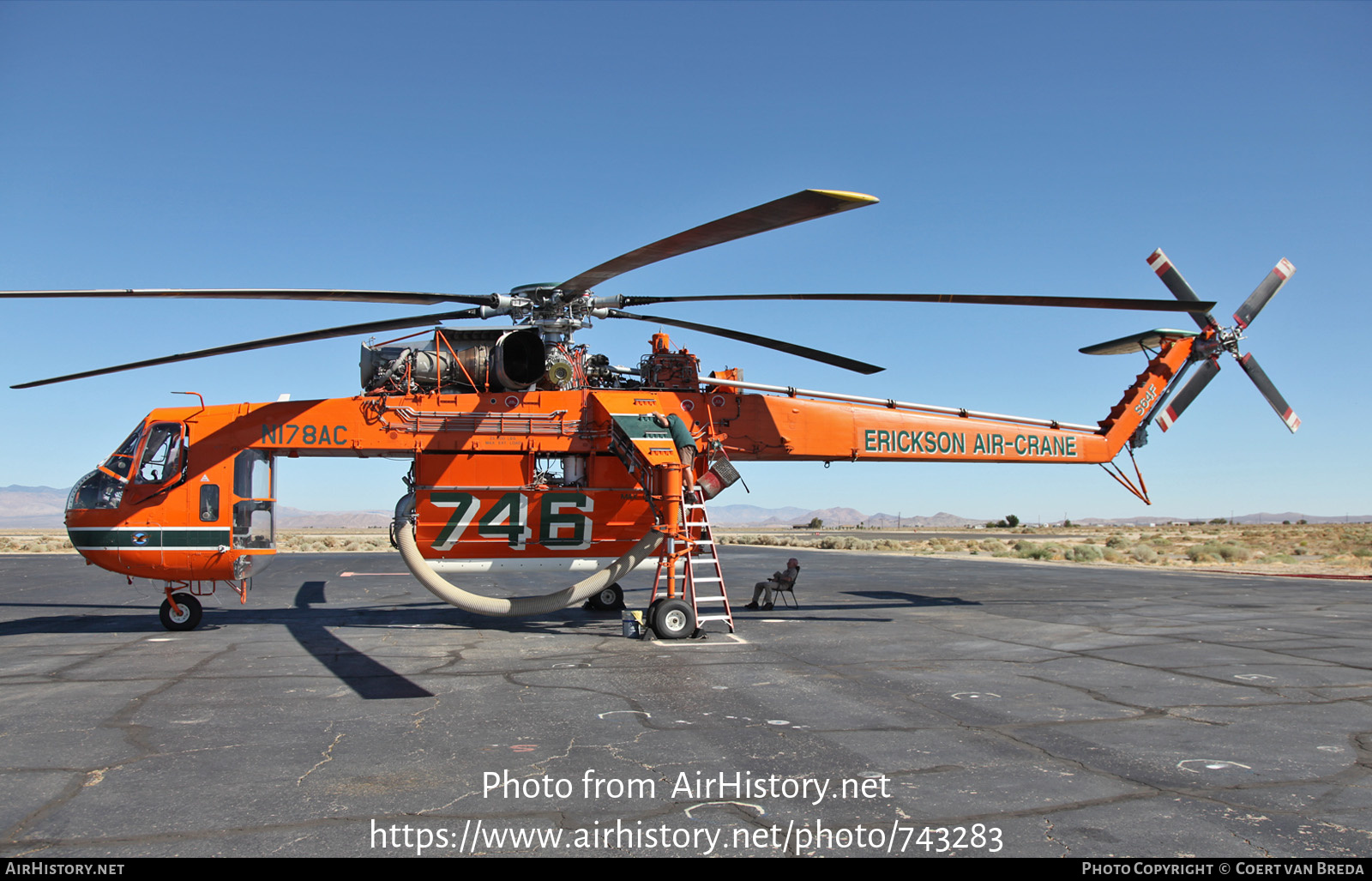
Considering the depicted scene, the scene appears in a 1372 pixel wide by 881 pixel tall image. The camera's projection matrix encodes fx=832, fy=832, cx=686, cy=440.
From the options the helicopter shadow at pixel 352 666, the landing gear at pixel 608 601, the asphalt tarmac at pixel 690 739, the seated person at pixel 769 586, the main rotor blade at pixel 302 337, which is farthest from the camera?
the seated person at pixel 769 586

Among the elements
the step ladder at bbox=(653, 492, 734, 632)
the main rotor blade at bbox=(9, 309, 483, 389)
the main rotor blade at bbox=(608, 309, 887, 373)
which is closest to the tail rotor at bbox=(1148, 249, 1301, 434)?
the main rotor blade at bbox=(608, 309, 887, 373)

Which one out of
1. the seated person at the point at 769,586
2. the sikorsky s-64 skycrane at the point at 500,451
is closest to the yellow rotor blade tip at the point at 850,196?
the sikorsky s-64 skycrane at the point at 500,451

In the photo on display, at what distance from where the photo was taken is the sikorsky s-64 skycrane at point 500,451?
40.5 ft

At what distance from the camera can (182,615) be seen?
1310cm

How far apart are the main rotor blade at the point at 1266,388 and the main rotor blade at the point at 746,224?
13.7 meters

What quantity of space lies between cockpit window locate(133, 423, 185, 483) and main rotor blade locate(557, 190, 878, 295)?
751 centimetres

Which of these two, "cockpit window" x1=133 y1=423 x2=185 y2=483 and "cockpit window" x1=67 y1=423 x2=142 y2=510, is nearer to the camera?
"cockpit window" x1=67 y1=423 x2=142 y2=510

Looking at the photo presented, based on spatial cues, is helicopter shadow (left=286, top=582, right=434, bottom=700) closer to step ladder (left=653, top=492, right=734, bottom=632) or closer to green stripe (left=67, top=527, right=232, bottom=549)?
green stripe (left=67, top=527, right=232, bottom=549)

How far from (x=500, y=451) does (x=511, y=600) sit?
2.51m

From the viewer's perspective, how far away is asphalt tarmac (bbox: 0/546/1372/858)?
4.66 m

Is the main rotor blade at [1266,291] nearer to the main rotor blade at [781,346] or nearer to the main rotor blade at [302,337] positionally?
the main rotor blade at [781,346]

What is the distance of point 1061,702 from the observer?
8.01m

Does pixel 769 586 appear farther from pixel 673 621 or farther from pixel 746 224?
pixel 746 224

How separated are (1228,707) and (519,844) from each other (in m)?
6.84
